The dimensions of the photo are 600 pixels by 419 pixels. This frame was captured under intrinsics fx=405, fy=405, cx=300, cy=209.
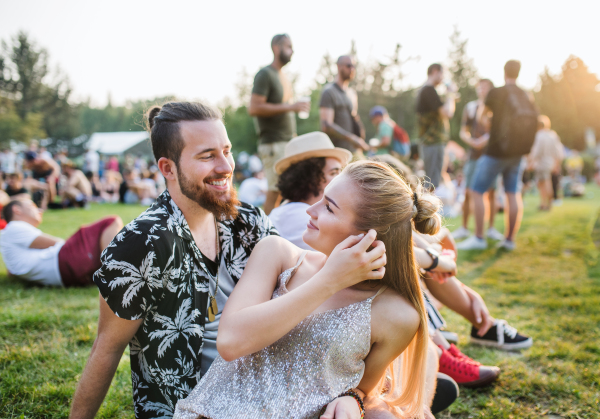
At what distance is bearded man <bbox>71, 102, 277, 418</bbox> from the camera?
1.62 metres

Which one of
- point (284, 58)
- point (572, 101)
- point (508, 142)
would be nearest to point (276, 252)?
point (284, 58)

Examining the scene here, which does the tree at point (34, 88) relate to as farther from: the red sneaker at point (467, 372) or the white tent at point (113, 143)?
A: the red sneaker at point (467, 372)

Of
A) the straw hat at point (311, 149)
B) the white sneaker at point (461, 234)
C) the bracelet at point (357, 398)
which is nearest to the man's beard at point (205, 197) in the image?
the bracelet at point (357, 398)

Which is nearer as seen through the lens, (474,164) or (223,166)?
(223,166)

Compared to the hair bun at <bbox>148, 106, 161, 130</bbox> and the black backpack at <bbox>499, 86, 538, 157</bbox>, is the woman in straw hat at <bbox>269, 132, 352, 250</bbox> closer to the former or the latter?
the hair bun at <bbox>148, 106, 161, 130</bbox>

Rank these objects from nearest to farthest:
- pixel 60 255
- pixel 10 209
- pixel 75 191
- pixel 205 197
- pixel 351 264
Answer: pixel 351 264 < pixel 205 197 < pixel 60 255 < pixel 10 209 < pixel 75 191

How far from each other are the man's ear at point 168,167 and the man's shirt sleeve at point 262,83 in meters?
3.20

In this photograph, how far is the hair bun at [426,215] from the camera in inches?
69.4

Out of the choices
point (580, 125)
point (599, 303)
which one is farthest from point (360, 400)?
point (580, 125)

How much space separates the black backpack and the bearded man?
5.03 metres

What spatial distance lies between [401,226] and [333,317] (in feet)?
1.56

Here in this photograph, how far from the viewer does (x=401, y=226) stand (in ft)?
5.61

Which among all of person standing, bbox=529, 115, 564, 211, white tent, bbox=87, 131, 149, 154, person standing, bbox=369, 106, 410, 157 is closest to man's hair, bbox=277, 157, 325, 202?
person standing, bbox=369, 106, 410, 157

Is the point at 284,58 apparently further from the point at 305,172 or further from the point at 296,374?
the point at 296,374
